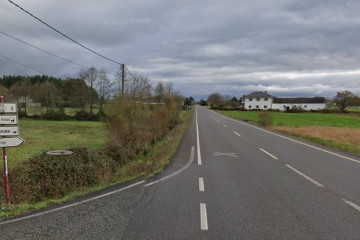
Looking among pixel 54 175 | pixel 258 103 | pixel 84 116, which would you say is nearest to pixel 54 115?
pixel 84 116

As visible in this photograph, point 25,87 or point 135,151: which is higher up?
point 25,87

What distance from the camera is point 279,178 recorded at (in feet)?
27.1

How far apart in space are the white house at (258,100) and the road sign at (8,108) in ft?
383

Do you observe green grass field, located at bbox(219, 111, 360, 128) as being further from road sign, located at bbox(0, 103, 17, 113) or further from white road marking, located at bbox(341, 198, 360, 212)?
road sign, located at bbox(0, 103, 17, 113)

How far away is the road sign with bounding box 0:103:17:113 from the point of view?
20.2 ft

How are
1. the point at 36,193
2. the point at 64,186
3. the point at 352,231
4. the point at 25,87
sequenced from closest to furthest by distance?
the point at 352,231
the point at 36,193
the point at 64,186
the point at 25,87

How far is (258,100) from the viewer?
120562mm

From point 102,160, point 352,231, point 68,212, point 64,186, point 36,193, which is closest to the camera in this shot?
point 352,231

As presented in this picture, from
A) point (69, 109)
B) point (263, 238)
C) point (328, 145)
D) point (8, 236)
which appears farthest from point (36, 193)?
point (69, 109)

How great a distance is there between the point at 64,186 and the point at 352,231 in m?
7.66

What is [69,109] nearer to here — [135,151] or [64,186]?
[135,151]

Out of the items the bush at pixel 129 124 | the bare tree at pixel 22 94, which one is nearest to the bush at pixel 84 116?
the bare tree at pixel 22 94

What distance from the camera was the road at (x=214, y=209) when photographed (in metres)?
4.53

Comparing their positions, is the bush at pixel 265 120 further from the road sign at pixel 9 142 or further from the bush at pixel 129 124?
the road sign at pixel 9 142
